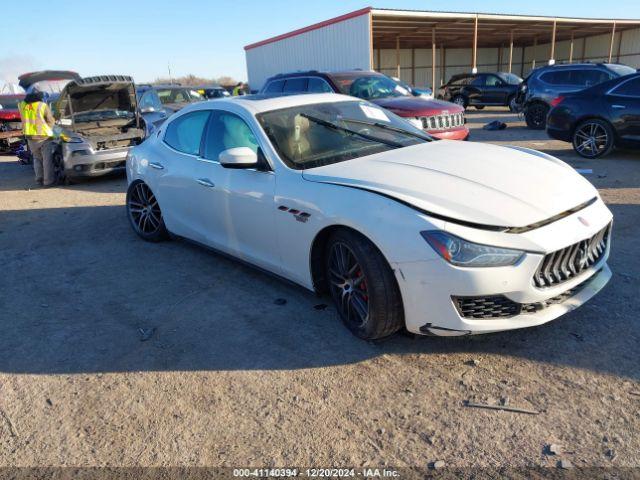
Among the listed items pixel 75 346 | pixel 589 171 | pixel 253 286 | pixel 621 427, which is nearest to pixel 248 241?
pixel 253 286

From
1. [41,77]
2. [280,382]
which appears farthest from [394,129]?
[41,77]

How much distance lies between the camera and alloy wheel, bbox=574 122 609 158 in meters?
9.01

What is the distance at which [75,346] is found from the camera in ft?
12.0

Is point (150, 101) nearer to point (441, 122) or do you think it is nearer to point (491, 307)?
point (441, 122)

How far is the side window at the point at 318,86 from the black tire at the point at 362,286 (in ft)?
24.8

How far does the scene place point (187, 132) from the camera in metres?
4.99

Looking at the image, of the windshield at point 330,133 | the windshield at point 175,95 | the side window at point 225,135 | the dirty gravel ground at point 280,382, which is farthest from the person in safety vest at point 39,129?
the windshield at point 330,133

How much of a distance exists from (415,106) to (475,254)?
7107 millimetres

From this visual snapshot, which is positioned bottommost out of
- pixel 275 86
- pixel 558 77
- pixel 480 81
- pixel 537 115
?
pixel 537 115

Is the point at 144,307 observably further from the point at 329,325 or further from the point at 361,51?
the point at 361,51

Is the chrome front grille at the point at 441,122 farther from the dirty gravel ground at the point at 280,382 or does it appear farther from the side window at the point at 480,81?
the side window at the point at 480,81

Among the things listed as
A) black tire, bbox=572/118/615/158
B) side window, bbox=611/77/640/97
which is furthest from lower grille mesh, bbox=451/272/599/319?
side window, bbox=611/77/640/97

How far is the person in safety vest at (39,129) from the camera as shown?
937 cm

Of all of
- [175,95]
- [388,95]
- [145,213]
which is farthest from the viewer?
[175,95]
